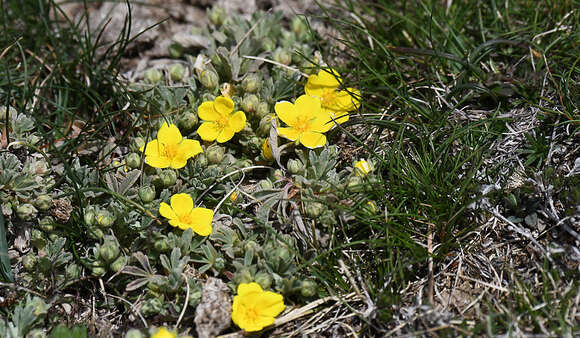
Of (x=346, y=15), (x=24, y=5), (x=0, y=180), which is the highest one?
(x=24, y=5)

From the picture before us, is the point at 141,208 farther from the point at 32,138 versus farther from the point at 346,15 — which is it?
the point at 346,15

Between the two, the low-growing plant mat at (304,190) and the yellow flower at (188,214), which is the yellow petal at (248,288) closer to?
the low-growing plant mat at (304,190)

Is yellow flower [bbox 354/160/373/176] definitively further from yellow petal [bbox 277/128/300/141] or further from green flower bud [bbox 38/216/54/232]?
green flower bud [bbox 38/216/54/232]

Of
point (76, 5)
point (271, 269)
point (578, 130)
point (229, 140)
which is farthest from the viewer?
point (76, 5)

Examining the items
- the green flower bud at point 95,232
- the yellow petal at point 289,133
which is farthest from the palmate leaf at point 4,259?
the yellow petal at point 289,133

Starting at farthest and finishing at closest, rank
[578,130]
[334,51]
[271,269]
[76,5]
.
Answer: [76,5], [334,51], [578,130], [271,269]

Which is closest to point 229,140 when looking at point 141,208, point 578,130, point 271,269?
point 141,208

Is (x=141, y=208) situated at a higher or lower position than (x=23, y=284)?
higher
